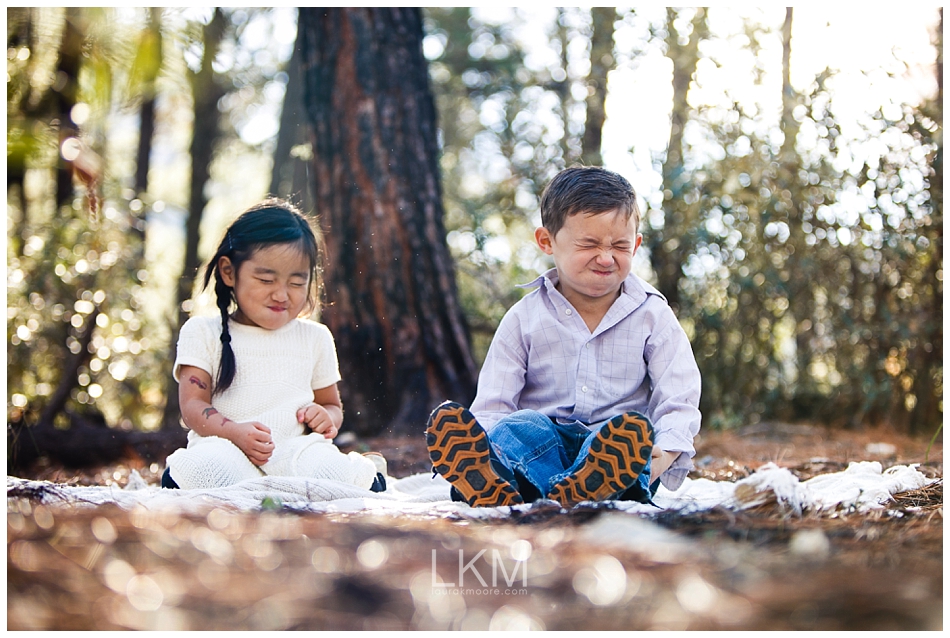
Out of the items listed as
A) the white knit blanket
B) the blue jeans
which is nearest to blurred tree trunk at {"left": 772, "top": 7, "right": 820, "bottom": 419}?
the white knit blanket

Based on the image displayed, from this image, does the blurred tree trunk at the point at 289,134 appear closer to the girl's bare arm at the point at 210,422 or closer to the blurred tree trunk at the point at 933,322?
the blurred tree trunk at the point at 933,322

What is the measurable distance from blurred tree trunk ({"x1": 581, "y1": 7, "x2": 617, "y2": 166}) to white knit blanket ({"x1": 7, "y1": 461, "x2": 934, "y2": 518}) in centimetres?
409

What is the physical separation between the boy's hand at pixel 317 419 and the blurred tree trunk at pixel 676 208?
2.79m

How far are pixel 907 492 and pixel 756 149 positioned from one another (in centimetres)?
280

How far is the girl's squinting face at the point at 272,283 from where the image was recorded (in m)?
2.47

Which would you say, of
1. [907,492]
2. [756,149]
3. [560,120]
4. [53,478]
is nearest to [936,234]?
[756,149]

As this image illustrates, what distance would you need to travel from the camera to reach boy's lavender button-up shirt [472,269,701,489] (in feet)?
7.48

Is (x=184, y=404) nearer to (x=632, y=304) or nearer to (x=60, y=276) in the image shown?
(x=632, y=304)

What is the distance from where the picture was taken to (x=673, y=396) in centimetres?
217

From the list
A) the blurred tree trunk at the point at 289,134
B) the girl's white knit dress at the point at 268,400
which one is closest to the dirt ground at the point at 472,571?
the girl's white knit dress at the point at 268,400

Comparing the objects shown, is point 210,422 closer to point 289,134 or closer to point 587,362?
point 587,362

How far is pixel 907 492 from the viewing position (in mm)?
2152

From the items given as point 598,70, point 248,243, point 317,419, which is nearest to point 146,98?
point 248,243

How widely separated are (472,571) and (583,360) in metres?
1.06
